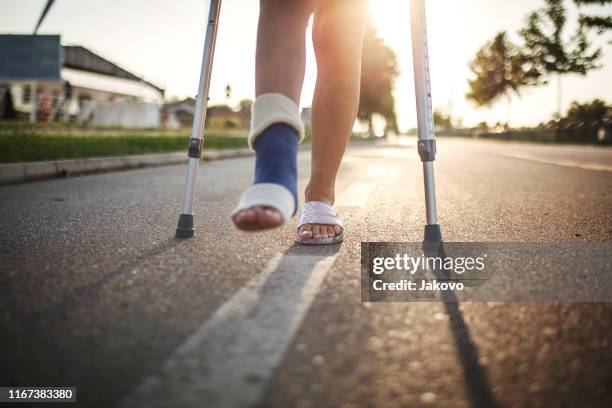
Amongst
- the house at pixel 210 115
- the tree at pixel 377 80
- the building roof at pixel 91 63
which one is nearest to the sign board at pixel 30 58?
the building roof at pixel 91 63

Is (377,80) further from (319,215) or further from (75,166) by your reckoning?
(319,215)

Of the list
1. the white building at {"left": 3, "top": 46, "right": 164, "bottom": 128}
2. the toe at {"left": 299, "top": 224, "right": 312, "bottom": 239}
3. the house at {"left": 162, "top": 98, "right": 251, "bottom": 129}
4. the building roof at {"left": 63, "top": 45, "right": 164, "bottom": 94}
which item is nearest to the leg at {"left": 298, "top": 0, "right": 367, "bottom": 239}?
the toe at {"left": 299, "top": 224, "right": 312, "bottom": 239}

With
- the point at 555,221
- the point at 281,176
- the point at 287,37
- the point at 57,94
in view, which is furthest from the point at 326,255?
the point at 57,94

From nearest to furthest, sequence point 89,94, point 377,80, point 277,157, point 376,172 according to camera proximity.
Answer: point 277,157 < point 376,172 < point 89,94 < point 377,80

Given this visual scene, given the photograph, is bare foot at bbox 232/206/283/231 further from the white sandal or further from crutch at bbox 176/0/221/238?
crutch at bbox 176/0/221/238

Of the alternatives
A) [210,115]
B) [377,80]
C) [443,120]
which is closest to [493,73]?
[377,80]

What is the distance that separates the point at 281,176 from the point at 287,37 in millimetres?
499

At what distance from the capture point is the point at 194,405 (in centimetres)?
69

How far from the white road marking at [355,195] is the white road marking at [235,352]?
5.47 feet

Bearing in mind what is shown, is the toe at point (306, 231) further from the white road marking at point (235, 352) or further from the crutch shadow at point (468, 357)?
the crutch shadow at point (468, 357)

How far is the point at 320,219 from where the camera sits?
1.84 metres

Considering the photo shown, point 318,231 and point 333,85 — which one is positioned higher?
point 333,85

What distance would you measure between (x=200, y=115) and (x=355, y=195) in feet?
5.08

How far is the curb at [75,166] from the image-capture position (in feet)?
13.0
